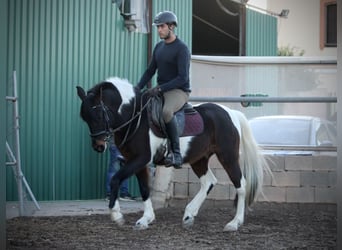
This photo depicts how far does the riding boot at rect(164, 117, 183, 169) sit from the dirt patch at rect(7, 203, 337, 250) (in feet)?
2.58

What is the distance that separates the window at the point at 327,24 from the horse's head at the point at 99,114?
10935 millimetres

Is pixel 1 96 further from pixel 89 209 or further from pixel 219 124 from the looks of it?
pixel 89 209

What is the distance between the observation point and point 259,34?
49.5 ft

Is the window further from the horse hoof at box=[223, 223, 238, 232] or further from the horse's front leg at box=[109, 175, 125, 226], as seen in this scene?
the horse's front leg at box=[109, 175, 125, 226]

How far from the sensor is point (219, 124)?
8.20 m

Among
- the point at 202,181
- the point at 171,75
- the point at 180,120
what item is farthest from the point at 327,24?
the point at 180,120

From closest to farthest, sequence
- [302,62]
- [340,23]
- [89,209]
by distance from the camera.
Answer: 1. [340,23]
2. [89,209]
3. [302,62]

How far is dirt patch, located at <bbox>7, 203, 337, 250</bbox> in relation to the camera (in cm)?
674

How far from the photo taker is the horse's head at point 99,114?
7133 millimetres

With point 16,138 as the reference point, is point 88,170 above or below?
below

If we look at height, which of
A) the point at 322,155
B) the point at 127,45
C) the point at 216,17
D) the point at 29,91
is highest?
the point at 216,17

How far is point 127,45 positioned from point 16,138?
123 inches

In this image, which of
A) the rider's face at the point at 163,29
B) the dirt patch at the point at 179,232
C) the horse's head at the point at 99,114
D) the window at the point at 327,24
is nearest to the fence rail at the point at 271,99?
the dirt patch at the point at 179,232

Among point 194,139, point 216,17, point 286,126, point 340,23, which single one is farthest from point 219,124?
point 216,17
